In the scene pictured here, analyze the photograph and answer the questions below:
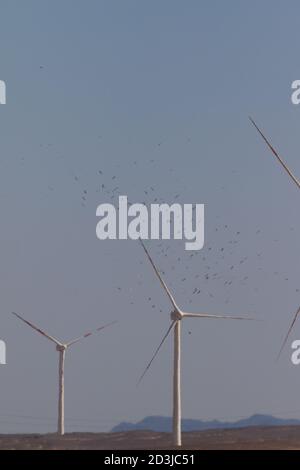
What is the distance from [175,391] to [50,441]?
70.0 meters
